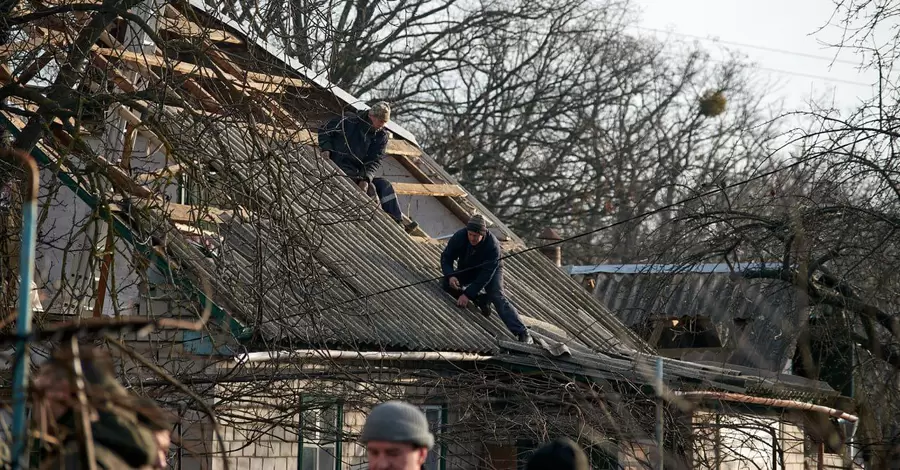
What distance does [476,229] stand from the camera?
13.7 metres

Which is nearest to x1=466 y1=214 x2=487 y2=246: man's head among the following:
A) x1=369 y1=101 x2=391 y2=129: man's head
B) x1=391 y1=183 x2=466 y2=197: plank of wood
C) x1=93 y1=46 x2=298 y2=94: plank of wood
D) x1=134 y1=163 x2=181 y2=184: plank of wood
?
x1=369 y1=101 x2=391 y2=129: man's head

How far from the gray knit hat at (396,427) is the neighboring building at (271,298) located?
1622 mm

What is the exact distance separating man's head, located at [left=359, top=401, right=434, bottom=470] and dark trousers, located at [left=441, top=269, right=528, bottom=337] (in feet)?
29.5

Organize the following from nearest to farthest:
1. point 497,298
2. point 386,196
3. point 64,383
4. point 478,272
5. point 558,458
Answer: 1. point 64,383
2. point 558,458
3. point 497,298
4. point 478,272
5. point 386,196

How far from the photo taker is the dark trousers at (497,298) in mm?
13633

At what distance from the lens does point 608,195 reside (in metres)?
28.8

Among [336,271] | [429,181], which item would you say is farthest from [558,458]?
[429,181]

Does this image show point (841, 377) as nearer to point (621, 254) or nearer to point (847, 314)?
point (847, 314)

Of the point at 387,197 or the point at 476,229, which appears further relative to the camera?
the point at 387,197

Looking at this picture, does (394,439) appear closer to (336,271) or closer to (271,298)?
(336,271)

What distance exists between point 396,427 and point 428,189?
1219 cm

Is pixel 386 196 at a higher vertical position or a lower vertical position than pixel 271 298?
higher

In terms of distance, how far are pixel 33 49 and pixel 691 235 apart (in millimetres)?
6496

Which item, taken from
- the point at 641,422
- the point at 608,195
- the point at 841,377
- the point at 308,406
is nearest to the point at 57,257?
the point at 308,406
